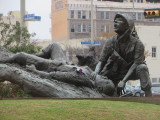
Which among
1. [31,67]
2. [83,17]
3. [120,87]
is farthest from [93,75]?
A: [83,17]

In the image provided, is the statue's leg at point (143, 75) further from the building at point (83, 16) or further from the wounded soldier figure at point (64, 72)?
the building at point (83, 16)

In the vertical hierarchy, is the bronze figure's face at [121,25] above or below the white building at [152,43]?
above

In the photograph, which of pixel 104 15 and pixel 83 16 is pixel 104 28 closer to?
pixel 104 15

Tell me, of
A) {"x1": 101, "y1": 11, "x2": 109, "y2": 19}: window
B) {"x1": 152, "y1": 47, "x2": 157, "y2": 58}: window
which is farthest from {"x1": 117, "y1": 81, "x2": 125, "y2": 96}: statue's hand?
{"x1": 101, "y1": 11, "x2": 109, "y2": 19}: window

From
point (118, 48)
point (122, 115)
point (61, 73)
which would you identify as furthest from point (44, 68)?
point (122, 115)

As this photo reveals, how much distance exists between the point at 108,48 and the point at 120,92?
1.15 metres

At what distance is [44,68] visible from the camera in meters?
14.0

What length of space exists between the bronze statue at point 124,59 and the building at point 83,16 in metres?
64.8

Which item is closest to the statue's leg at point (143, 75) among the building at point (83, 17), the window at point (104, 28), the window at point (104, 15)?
the window at point (104, 28)

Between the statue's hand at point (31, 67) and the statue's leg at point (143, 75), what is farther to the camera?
the statue's hand at point (31, 67)

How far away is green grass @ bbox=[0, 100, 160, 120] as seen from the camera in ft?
30.9

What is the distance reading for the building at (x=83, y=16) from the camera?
81125 millimetres

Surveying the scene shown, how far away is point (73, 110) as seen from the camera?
9977 mm

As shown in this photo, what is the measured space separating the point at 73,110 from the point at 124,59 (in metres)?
4.18
